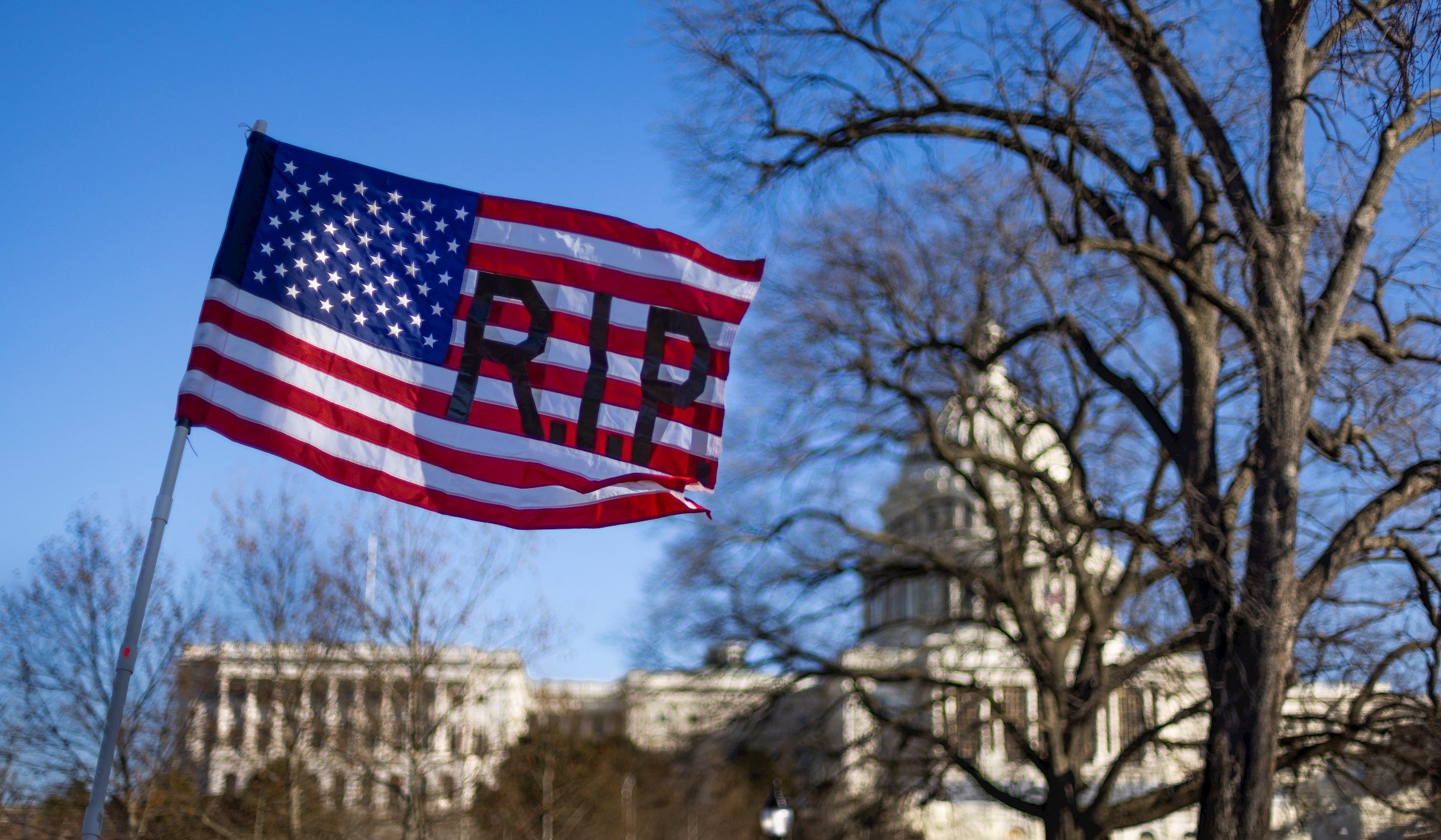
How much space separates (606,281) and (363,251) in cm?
145

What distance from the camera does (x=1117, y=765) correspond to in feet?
70.9

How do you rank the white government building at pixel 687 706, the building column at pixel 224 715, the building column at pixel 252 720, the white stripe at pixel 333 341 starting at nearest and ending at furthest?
the white stripe at pixel 333 341
the white government building at pixel 687 706
the building column at pixel 224 715
the building column at pixel 252 720

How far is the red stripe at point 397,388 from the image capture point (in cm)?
814

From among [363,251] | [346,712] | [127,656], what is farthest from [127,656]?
[346,712]

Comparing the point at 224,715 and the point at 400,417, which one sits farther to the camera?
the point at 224,715

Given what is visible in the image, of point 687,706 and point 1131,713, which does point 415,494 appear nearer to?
point 687,706

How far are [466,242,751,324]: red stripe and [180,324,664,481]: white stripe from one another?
102cm

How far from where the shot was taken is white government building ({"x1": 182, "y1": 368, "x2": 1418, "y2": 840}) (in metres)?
23.0

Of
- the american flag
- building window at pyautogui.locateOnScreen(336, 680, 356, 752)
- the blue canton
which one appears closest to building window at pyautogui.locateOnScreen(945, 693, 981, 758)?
the american flag

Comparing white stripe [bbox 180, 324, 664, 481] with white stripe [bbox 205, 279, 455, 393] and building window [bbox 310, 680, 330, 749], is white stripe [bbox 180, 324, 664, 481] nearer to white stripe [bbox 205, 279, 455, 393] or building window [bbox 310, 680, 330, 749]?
white stripe [bbox 205, 279, 455, 393]

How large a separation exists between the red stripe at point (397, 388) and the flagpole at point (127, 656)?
927 millimetres

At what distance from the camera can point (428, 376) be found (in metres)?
8.76

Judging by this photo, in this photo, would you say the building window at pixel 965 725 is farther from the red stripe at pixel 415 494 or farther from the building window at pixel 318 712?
the building window at pixel 318 712

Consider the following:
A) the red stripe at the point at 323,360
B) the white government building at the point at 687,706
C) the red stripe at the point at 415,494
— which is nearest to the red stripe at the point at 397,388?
the red stripe at the point at 323,360
